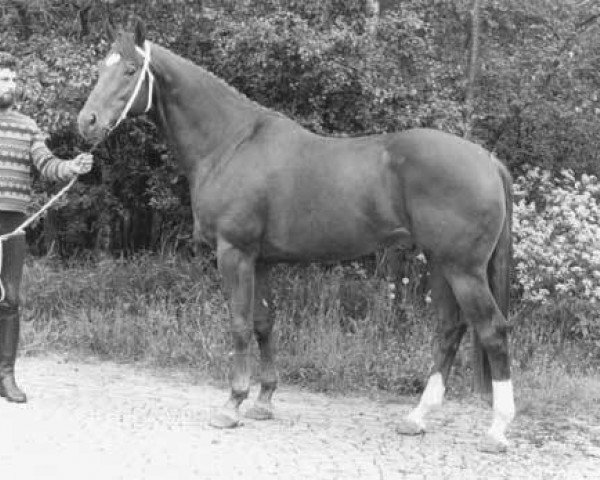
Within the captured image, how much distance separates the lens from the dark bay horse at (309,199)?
517 centimetres

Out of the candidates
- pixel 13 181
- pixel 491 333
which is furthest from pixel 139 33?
pixel 491 333

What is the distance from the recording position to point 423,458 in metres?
4.99

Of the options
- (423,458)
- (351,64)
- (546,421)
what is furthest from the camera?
(351,64)

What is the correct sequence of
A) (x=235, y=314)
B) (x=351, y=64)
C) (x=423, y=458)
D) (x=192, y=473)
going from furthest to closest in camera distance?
1. (x=351, y=64)
2. (x=235, y=314)
3. (x=423, y=458)
4. (x=192, y=473)

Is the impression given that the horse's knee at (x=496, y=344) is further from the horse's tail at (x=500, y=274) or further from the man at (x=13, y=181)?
the man at (x=13, y=181)

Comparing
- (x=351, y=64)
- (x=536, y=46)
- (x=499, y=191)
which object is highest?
(x=536, y=46)

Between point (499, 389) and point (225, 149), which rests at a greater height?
point (225, 149)

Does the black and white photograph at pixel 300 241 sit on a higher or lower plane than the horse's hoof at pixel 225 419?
higher

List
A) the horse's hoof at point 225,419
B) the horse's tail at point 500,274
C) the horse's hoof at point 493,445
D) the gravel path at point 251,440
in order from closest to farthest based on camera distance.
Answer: the gravel path at point 251,440, the horse's hoof at point 493,445, the horse's tail at point 500,274, the horse's hoof at point 225,419

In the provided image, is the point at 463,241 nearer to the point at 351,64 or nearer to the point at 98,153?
the point at 351,64

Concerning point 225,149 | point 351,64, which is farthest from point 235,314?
point 351,64

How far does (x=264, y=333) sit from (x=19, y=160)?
213 centimetres

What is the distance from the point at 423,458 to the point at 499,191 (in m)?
1.72

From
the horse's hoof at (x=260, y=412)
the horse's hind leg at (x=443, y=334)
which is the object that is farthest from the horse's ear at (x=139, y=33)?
the horse's hoof at (x=260, y=412)
